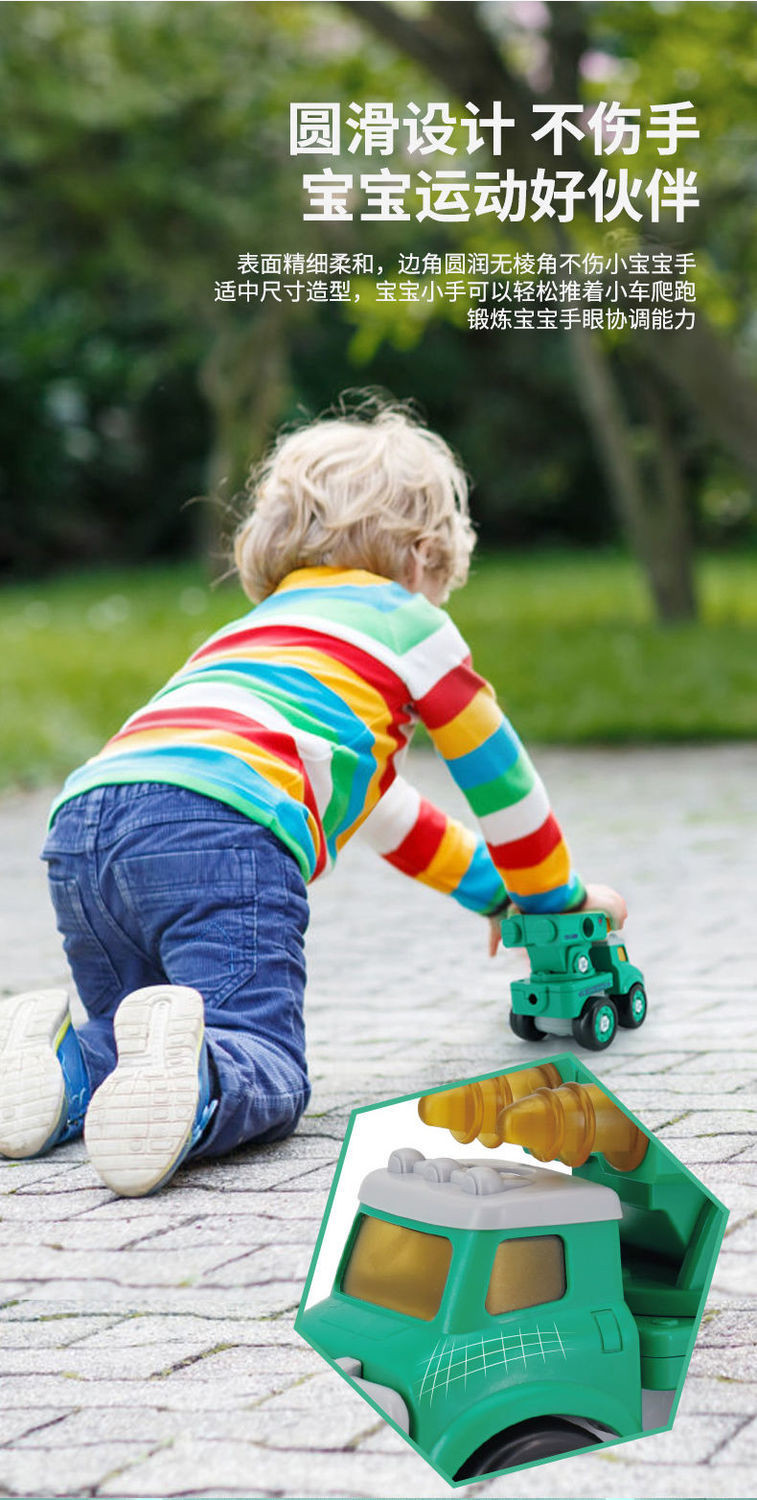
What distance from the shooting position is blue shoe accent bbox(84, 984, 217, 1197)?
80.5 inches

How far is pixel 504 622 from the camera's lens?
1152 cm

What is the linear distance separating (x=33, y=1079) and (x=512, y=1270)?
1024mm

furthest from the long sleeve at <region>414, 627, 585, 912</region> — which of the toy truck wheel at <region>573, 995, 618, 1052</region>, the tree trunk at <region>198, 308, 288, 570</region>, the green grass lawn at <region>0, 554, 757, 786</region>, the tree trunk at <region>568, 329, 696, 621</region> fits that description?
the tree trunk at <region>198, 308, 288, 570</region>

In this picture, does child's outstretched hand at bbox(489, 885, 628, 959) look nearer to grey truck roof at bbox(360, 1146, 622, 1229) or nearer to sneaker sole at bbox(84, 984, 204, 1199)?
sneaker sole at bbox(84, 984, 204, 1199)

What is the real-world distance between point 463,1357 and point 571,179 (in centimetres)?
665

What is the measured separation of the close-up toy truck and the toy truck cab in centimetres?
129

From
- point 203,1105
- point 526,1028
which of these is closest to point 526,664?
point 526,1028

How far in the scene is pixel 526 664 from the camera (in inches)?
356

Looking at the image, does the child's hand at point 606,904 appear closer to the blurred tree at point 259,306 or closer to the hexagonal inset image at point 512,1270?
the hexagonal inset image at point 512,1270

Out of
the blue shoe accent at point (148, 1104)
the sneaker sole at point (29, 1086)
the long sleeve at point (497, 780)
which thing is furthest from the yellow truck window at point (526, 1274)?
the long sleeve at point (497, 780)

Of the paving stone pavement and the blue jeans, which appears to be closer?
the paving stone pavement

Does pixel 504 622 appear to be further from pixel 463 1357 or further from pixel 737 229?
pixel 463 1357

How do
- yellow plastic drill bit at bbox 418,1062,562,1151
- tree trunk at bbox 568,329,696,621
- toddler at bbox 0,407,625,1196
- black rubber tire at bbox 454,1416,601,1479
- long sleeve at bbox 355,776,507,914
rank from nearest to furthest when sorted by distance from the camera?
black rubber tire at bbox 454,1416,601,1479 < yellow plastic drill bit at bbox 418,1062,562,1151 < toddler at bbox 0,407,625,1196 < long sleeve at bbox 355,776,507,914 < tree trunk at bbox 568,329,696,621

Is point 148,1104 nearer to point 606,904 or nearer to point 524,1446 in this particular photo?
point 524,1446
